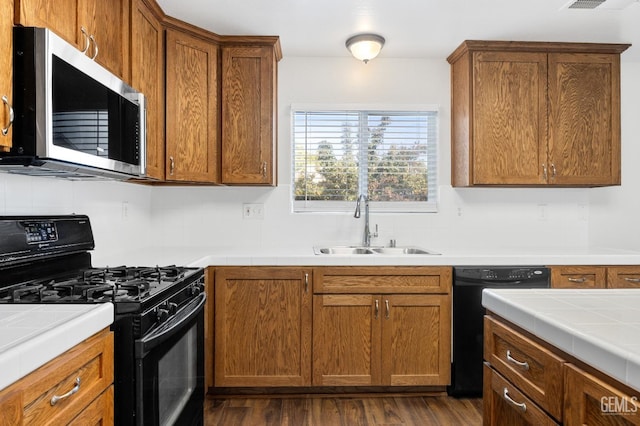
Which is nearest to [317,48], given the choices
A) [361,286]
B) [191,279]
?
[361,286]

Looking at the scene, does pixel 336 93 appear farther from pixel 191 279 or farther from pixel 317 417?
pixel 317 417

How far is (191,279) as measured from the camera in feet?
6.19

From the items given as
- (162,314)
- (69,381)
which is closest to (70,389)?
(69,381)

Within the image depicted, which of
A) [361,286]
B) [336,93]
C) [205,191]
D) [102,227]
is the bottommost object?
[361,286]

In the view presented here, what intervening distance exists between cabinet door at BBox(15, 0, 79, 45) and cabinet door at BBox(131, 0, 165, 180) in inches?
20.2

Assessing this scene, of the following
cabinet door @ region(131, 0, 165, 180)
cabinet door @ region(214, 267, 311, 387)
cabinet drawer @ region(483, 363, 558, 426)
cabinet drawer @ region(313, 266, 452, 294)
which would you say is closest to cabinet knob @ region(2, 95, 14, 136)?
cabinet door @ region(131, 0, 165, 180)

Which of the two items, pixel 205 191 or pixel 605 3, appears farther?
pixel 205 191

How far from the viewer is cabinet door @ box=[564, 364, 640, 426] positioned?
769mm

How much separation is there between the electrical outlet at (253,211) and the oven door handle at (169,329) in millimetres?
1209

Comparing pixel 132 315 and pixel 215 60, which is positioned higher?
pixel 215 60

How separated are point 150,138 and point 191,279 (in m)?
0.86

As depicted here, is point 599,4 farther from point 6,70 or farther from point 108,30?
point 6,70

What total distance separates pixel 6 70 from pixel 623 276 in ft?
10.2

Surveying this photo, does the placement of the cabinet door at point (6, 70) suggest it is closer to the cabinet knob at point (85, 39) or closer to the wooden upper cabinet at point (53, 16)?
the wooden upper cabinet at point (53, 16)
